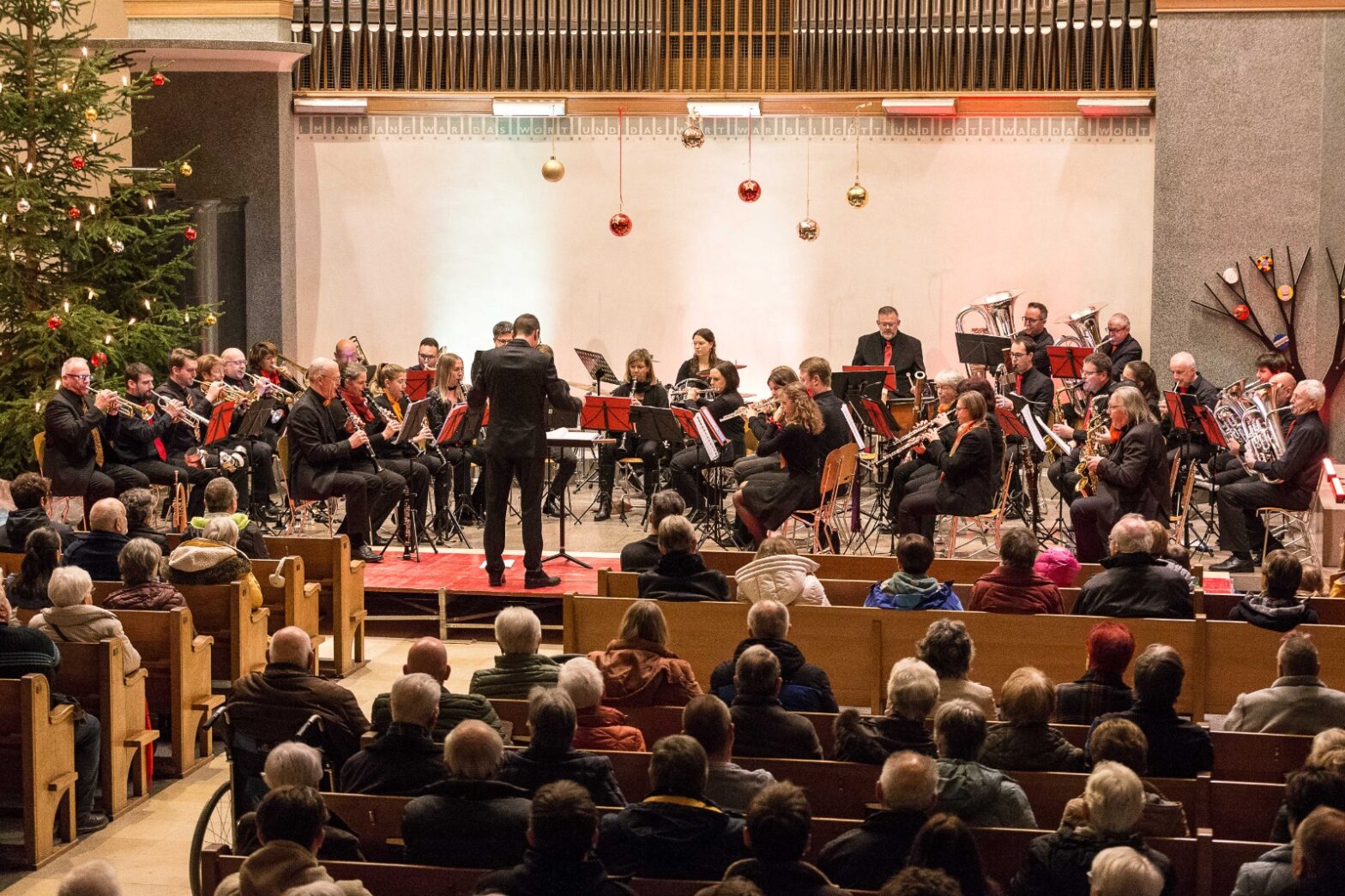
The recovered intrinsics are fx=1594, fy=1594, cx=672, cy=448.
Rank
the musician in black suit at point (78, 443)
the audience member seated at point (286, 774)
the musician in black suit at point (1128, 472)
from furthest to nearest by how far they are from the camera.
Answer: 1. the musician in black suit at point (78, 443)
2. the musician in black suit at point (1128, 472)
3. the audience member seated at point (286, 774)

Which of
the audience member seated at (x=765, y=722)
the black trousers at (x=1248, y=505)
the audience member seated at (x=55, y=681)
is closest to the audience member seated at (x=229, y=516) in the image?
the audience member seated at (x=55, y=681)

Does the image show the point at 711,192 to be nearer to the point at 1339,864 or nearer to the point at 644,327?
the point at 644,327

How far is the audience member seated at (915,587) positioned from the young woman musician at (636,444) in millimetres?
5035

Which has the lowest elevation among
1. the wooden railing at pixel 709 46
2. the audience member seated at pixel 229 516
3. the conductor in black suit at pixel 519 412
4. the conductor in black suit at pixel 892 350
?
the audience member seated at pixel 229 516

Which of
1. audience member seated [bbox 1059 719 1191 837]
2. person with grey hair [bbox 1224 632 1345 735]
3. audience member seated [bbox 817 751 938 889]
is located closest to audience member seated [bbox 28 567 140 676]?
audience member seated [bbox 817 751 938 889]

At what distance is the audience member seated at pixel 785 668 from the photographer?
17.8ft

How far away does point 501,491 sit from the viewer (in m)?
8.64

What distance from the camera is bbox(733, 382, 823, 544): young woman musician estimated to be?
9.29 metres

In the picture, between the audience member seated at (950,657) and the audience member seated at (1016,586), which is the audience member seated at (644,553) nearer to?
the audience member seated at (1016,586)

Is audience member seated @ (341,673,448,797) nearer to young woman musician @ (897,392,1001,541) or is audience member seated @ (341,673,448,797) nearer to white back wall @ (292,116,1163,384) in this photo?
young woman musician @ (897,392,1001,541)

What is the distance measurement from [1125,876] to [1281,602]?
3015 millimetres

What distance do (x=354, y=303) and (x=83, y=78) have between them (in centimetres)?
329

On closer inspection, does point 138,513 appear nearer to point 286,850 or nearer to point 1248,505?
point 286,850

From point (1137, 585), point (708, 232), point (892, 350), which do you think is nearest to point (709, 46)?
point (708, 232)
